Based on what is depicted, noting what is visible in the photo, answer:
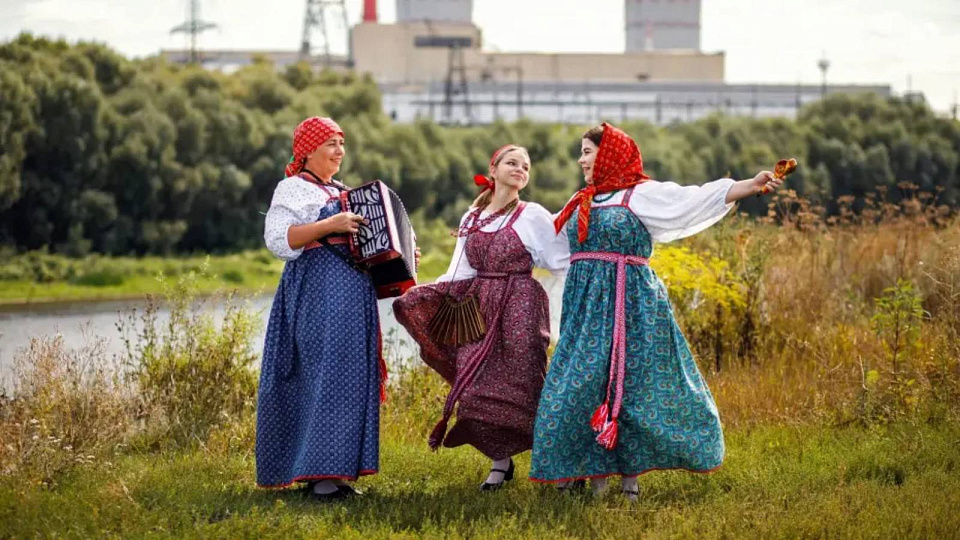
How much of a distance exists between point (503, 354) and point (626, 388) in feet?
2.21

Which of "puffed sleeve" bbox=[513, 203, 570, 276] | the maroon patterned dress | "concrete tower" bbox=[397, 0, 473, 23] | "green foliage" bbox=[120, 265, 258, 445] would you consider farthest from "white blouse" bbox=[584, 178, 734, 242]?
"concrete tower" bbox=[397, 0, 473, 23]

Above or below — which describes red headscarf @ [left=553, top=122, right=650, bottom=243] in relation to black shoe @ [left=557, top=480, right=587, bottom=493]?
above

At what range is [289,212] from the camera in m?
6.55

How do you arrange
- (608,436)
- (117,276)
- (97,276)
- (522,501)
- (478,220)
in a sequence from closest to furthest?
(608,436)
(522,501)
(478,220)
(97,276)
(117,276)

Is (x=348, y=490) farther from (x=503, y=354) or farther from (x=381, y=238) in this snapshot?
(x=381, y=238)

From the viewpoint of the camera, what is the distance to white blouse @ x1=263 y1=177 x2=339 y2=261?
651 centimetres

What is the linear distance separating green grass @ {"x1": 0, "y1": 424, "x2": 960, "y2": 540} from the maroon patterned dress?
298 millimetres

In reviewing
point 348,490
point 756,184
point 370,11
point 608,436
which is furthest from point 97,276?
point 370,11

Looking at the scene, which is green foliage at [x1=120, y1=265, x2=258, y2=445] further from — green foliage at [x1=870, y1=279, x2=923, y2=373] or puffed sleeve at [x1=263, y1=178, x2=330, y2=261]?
green foliage at [x1=870, y1=279, x2=923, y2=373]

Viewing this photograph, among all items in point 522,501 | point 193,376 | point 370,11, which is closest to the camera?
point 522,501

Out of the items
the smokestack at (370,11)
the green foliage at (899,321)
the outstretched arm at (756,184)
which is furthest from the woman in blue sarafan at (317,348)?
the smokestack at (370,11)

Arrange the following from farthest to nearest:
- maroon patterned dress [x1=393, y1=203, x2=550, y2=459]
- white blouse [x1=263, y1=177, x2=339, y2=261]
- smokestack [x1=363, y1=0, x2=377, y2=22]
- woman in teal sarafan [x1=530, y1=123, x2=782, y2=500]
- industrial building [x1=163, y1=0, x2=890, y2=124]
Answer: smokestack [x1=363, y1=0, x2=377, y2=22]
industrial building [x1=163, y1=0, x2=890, y2=124]
maroon patterned dress [x1=393, y1=203, x2=550, y2=459]
white blouse [x1=263, y1=177, x2=339, y2=261]
woman in teal sarafan [x1=530, y1=123, x2=782, y2=500]

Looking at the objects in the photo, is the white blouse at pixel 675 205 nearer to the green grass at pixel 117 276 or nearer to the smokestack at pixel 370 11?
the green grass at pixel 117 276

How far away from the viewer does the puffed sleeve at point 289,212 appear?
21.4 ft
